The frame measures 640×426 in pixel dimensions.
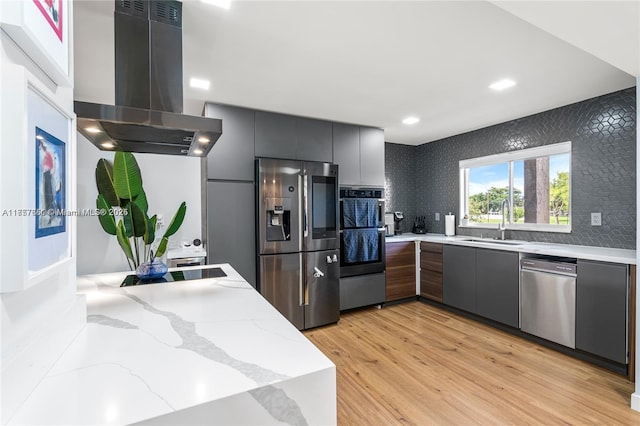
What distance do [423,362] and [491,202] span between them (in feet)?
7.96

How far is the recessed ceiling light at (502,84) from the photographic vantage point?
2457mm

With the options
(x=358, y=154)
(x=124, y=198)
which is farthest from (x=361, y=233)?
(x=124, y=198)

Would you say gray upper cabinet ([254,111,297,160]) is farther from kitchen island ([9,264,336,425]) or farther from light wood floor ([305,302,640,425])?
kitchen island ([9,264,336,425])

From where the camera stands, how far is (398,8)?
1.56m

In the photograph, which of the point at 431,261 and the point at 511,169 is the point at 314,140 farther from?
the point at 511,169

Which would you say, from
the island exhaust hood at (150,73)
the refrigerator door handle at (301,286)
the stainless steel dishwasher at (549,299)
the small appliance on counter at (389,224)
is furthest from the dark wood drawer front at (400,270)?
the island exhaust hood at (150,73)

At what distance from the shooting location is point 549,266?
269cm

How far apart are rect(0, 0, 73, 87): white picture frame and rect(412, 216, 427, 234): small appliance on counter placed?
4503mm

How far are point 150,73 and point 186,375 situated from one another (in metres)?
1.44

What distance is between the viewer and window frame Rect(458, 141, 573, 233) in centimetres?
311

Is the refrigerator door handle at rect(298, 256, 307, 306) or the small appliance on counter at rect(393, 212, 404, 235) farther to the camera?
the small appliance on counter at rect(393, 212, 404, 235)

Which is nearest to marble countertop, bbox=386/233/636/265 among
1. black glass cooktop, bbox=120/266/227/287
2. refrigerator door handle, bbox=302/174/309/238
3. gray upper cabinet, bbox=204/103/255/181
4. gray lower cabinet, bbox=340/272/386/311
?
gray lower cabinet, bbox=340/272/386/311

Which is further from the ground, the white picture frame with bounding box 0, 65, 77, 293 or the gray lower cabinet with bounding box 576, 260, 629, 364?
the white picture frame with bounding box 0, 65, 77, 293

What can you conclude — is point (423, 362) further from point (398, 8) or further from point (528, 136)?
point (528, 136)
